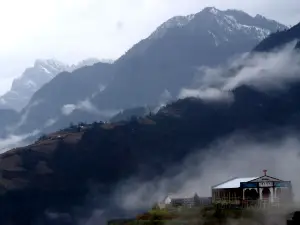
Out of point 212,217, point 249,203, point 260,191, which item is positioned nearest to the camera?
point 212,217

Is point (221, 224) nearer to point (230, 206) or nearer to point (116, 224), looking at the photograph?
point (230, 206)

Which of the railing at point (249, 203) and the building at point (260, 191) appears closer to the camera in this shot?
the railing at point (249, 203)

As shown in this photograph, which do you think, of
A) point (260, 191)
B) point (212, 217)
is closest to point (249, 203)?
point (260, 191)

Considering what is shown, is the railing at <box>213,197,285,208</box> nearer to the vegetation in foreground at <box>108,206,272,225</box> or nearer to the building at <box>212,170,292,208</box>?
the building at <box>212,170,292,208</box>

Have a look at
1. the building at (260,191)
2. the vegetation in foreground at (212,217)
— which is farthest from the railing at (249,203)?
the vegetation in foreground at (212,217)

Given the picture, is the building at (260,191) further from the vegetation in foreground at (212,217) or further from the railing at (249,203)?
the vegetation in foreground at (212,217)

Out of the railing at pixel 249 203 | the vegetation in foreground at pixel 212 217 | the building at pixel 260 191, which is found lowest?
the vegetation in foreground at pixel 212 217

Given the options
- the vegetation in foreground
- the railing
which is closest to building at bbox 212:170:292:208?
the railing

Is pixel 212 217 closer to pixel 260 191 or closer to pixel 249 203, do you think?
pixel 249 203

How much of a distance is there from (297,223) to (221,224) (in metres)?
29.2

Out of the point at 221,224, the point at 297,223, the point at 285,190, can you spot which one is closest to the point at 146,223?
the point at 221,224

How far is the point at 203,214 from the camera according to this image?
90.0 meters

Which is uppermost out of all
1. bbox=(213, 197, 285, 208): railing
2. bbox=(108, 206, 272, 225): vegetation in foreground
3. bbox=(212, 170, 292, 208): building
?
bbox=(212, 170, 292, 208): building

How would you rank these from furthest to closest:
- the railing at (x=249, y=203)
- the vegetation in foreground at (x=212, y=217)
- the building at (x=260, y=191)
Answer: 1. the building at (x=260, y=191)
2. the railing at (x=249, y=203)
3. the vegetation in foreground at (x=212, y=217)
